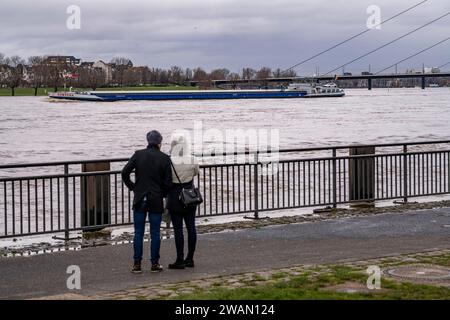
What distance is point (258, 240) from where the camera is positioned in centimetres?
1310

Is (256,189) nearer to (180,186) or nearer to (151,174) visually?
(180,186)

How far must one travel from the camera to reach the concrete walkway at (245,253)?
32.6 feet

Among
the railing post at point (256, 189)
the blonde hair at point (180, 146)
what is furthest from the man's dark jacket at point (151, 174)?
the railing post at point (256, 189)

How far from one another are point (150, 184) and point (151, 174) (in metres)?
0.12

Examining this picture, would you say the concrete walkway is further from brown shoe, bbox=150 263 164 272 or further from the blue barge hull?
the blue barge hull

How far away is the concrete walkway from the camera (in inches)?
391

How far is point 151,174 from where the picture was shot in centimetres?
1048

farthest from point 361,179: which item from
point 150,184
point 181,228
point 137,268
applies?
point 137,268

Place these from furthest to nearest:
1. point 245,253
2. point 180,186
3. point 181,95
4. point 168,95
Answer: point 181,95 → point 168,95 → point 245,253 → point 180,186

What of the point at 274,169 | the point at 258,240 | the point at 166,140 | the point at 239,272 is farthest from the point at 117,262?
the point at 166,140

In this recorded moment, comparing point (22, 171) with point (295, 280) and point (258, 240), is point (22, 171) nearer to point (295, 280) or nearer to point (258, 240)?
point (258, 240)

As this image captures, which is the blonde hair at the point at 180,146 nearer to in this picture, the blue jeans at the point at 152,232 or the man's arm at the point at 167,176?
the man's arm at the point at 167,176
